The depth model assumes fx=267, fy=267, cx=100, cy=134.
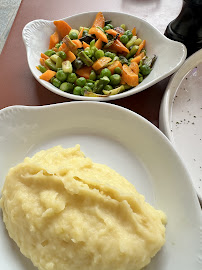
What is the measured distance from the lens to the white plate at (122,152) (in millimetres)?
1520

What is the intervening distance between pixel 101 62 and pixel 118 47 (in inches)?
12.9

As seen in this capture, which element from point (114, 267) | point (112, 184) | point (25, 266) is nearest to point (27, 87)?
point (112, 184)

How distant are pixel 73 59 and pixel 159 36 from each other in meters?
0.88

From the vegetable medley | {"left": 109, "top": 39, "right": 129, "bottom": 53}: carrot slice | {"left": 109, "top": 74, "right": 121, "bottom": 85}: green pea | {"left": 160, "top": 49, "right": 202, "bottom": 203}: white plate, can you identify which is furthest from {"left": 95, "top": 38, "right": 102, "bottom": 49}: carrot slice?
{"left": 160, "top": 49, "right": 202, "bottom": 203}: white plate

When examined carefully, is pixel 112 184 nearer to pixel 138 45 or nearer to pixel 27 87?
pixel 27 87

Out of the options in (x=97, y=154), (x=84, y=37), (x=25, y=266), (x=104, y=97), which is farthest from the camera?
(x=84, y=37)

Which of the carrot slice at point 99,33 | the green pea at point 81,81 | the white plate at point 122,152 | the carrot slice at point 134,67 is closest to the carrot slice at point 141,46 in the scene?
the carrot slice at point 134,67

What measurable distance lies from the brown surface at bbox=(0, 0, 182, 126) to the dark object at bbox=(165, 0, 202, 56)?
413 mm

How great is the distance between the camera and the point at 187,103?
2.31 meters

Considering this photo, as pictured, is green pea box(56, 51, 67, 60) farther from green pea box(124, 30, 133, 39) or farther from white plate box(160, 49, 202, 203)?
white plate box(160, 49, 202, 203)

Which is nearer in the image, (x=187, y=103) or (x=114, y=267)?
(x=114, y=267)

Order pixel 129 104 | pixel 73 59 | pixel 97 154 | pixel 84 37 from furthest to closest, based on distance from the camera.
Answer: pixel 84 37 < pixel 73 59 < pixel 129 104 < pixel 97 154

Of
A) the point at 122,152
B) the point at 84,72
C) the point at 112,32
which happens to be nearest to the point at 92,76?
the point at 84,72

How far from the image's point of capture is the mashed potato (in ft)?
4.58
